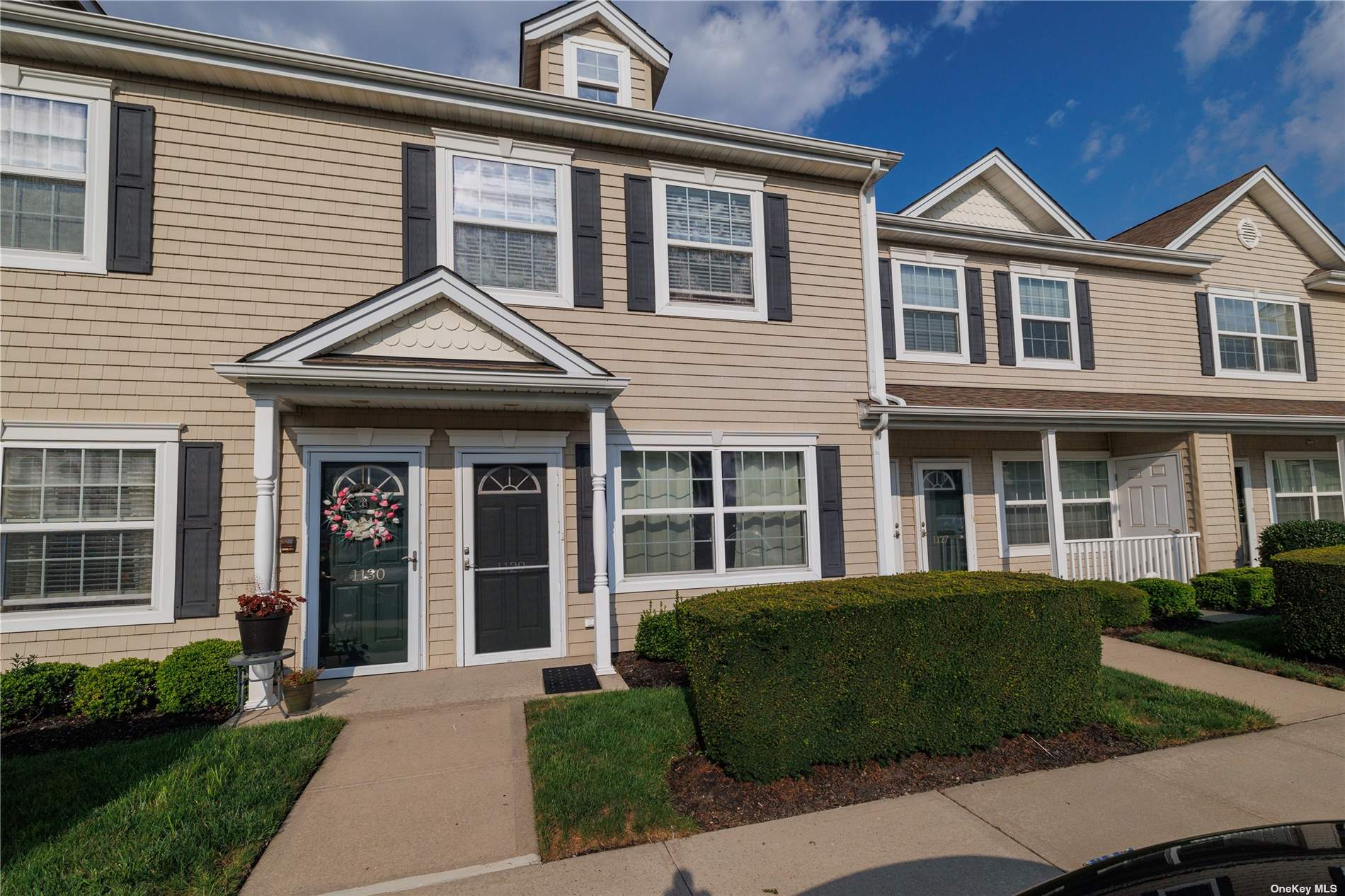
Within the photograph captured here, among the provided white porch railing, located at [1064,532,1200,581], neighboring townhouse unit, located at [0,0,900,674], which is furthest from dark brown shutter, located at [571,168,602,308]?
white porch railing, located at [1064,532,1200,581]

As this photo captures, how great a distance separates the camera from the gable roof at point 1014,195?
10023 millimetres

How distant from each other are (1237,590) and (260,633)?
38.5 feet

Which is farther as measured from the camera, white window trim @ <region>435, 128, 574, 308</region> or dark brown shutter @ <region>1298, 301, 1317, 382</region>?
dark brown shutter @ <region>1298, 301, 1317, 382</region>

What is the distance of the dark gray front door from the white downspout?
406 cm

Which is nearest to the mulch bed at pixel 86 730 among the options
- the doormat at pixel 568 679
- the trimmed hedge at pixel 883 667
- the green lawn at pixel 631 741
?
the doormat at pixel 568 679

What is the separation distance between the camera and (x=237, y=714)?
5.14 m

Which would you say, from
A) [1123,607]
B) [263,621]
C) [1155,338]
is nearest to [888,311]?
[1123,607]

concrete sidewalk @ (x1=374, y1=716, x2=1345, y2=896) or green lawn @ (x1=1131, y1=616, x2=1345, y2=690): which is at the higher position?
green lawn @ (x1=1131, y1=616, x2=1345, y2=690)

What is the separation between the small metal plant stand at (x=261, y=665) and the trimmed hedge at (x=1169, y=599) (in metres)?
9.83

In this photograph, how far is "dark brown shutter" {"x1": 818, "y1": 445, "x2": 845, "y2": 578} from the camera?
25.1 ft

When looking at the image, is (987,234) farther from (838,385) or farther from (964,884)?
(964,884)

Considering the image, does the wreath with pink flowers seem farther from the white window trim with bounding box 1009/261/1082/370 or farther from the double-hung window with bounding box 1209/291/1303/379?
the double-hung window with bounding box 1209/291/1303/379

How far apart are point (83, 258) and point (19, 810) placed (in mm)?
4646

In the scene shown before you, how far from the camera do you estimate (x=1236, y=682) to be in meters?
5.64
